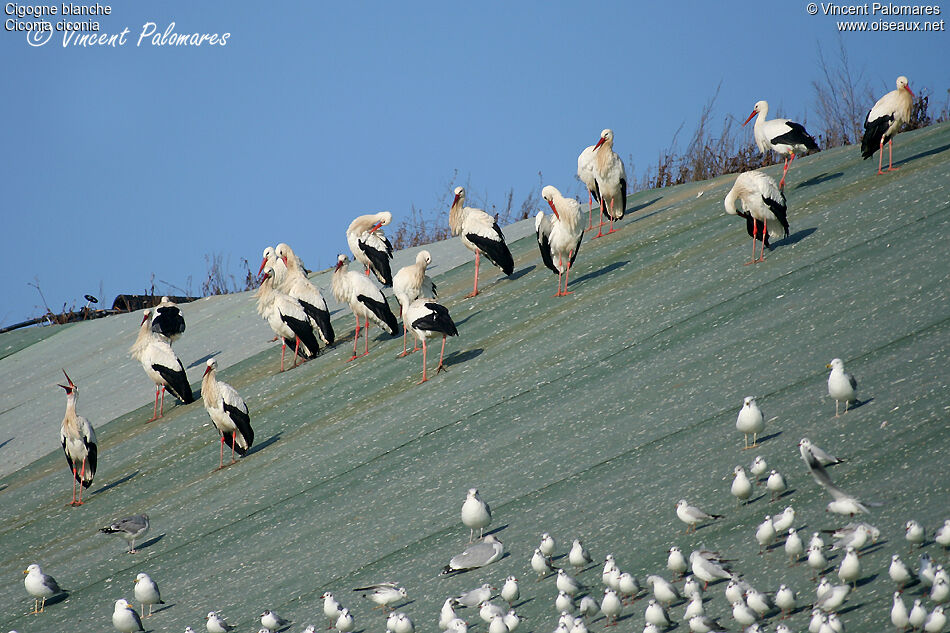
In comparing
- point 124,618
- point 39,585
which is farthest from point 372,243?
point 124,618

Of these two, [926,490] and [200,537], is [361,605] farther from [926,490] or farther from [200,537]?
[926,490]

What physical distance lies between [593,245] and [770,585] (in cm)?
982

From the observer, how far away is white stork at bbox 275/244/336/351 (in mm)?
14164

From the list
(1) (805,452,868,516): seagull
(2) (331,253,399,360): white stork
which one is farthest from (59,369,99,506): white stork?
(1) (805,452,868,516): seagull

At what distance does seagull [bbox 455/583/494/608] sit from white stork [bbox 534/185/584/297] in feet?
22.9

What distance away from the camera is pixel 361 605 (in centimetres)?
729

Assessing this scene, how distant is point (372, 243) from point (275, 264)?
161 cm

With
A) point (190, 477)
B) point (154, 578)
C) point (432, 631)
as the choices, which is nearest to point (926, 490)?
point (432, 631)

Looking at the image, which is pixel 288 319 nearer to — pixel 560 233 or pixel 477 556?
pixel 560 233

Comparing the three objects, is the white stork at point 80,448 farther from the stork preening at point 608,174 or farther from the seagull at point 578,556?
the stork preening at point 608,174

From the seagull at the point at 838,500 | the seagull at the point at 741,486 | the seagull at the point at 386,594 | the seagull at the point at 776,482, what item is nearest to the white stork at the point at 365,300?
the seagull at the point at 386,594

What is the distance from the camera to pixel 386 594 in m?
6.91

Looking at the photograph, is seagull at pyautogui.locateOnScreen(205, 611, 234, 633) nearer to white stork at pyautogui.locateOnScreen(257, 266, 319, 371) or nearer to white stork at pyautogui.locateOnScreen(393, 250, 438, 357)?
white stork at pyautogui.locateOnScreen(393, 250, 438, 357)

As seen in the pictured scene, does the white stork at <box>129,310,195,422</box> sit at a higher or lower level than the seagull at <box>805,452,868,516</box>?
higher
